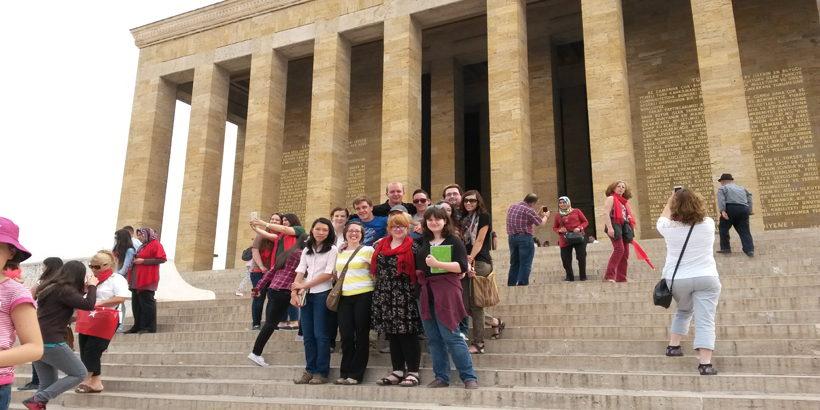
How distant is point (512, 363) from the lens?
4.92 m

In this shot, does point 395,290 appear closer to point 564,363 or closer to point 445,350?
point 445,350

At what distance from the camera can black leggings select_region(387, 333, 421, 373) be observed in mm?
4645

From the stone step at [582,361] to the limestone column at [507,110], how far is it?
8731 mm

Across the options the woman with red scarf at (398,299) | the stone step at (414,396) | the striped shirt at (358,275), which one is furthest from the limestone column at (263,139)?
the woman with red scarf at (398,299)

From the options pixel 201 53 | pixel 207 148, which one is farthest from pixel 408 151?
pixel 201 53

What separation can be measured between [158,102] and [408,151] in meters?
10.3

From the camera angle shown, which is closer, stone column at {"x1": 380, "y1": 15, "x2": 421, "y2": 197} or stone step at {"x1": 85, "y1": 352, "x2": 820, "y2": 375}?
stone step at {"x1": 85, "y1": 352, "x2": 820, "y2": 375}

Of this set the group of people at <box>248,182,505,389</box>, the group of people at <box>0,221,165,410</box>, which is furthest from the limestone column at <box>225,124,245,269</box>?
the group of people at <box>248,182,505,389</box>

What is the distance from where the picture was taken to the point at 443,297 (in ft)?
14.7

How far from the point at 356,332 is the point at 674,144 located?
13.5m

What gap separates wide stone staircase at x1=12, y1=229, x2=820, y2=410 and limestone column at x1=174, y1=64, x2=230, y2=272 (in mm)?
11348

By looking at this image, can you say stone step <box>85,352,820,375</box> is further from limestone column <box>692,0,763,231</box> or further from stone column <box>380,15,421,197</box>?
stone column <box>380,15,421,197</box>

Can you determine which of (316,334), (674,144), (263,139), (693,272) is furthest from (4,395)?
(674,144)

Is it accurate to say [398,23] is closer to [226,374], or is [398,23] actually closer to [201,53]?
A: [201,53]
